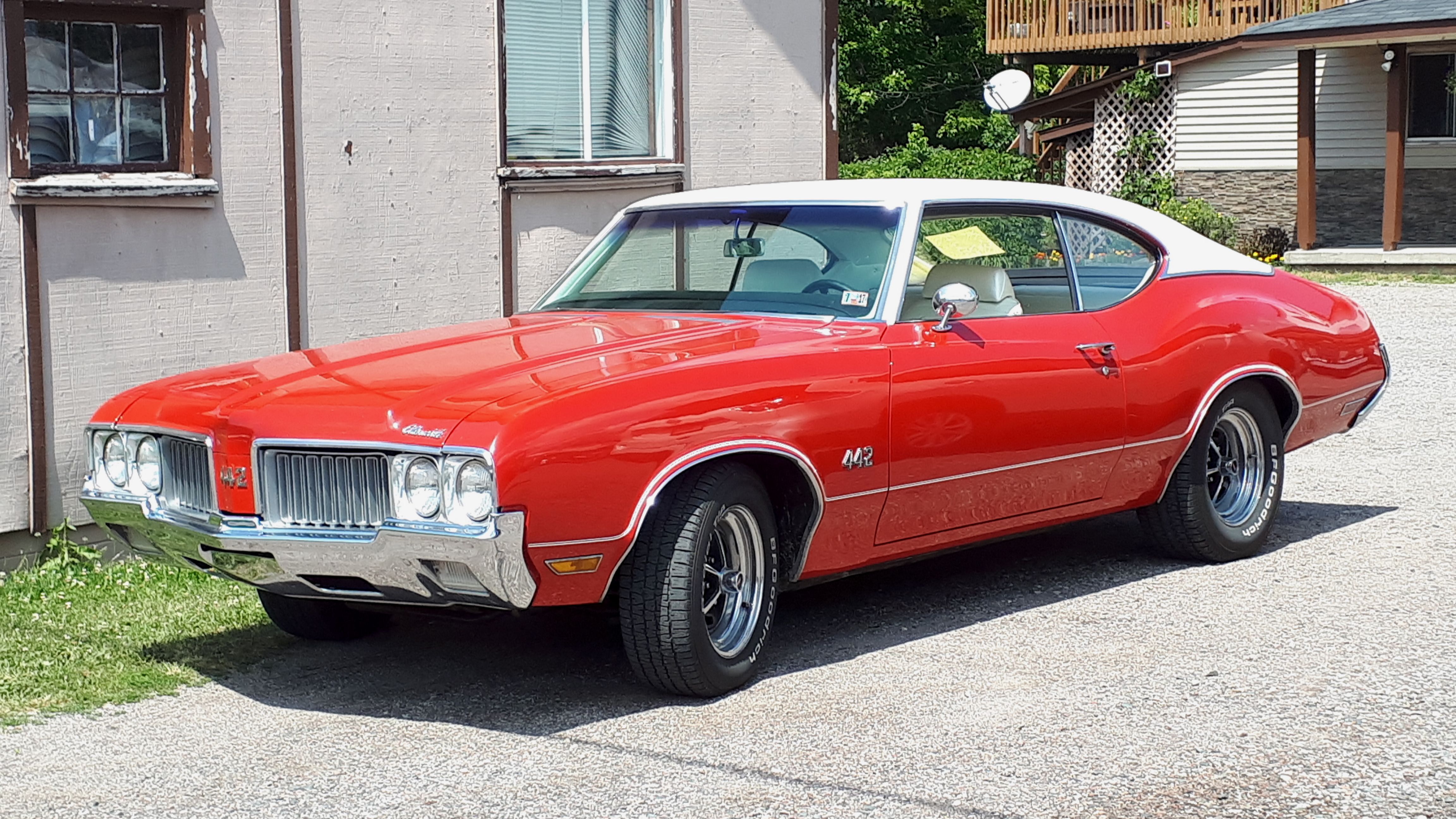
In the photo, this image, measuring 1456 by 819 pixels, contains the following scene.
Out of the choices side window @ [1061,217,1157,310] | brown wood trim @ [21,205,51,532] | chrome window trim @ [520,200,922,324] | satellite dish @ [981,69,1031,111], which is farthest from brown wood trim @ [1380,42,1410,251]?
brown wood trim @ [21,205,51,532]

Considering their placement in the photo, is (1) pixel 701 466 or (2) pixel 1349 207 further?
(2) pixel 1349 207

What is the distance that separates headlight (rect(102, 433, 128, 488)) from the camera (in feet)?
18.0

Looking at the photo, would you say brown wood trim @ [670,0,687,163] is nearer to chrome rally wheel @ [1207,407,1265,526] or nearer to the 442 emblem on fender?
chrome rally wheel @ [1207,407,1265,526]

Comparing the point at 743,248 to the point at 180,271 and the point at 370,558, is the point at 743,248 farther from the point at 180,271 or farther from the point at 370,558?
the point at 180,271

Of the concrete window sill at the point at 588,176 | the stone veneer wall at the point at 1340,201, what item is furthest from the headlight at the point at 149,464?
the stone veneer wall at the point at 1340,201

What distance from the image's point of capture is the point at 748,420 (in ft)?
17.1

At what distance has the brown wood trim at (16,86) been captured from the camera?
23.6 ft

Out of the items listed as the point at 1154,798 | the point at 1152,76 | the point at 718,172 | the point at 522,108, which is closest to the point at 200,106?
the point at 522,108

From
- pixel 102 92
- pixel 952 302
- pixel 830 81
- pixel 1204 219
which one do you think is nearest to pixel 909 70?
pixel 1204 219

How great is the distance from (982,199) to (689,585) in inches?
85.6

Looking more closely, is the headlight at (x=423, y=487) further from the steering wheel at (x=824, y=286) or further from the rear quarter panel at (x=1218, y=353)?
the rear quarter panel at (x=1218, y=353)

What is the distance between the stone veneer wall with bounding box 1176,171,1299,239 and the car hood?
21.3 m

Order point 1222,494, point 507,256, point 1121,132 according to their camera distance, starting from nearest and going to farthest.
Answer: point 1222,494 < point 507,256 < point 1121,132

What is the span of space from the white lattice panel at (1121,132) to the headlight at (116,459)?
76.7 feet
